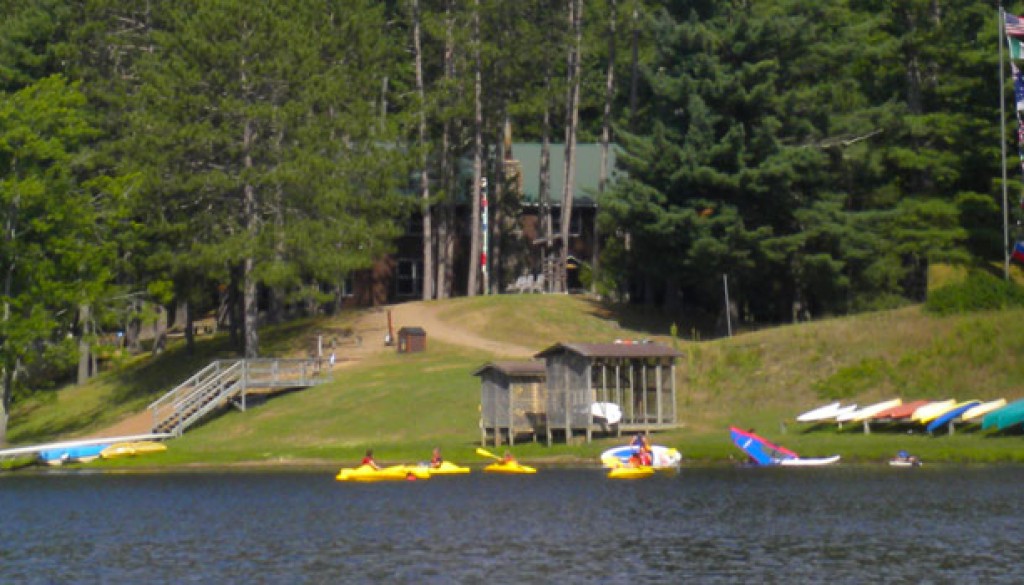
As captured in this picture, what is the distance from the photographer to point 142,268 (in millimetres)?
78375

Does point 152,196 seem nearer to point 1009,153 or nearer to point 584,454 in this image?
point 584,454

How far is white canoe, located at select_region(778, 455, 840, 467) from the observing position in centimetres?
5166

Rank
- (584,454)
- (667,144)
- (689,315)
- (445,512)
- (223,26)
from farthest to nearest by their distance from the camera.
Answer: (689,315), (667,144), (223,26), (584,454), (445,512)

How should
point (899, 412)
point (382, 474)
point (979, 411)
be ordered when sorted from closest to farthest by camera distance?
point (382, 474) < point (979, 411) < point (899, 412)

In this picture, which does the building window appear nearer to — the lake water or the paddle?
the paddle

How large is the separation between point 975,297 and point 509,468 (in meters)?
23.4

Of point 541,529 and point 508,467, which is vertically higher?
point 508,467

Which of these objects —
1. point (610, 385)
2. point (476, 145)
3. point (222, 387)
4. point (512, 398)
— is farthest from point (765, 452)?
point (476, 145)

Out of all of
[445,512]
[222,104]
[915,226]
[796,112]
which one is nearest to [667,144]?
[796,112]

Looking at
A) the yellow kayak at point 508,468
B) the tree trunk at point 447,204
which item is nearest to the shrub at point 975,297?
the yellow kayak at point 508,468

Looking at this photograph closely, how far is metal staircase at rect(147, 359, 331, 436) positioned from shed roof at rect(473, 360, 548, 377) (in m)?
13.3

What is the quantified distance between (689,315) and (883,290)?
1086cm

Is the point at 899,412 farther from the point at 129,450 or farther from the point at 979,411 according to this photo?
the point at 129,450

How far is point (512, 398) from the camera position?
58656 millimetres
